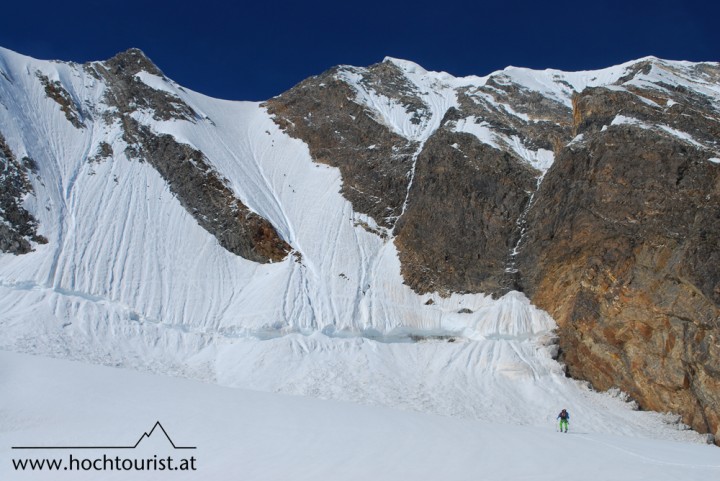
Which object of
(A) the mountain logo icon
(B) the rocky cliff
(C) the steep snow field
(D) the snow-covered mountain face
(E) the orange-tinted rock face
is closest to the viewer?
(C) the steep snow field

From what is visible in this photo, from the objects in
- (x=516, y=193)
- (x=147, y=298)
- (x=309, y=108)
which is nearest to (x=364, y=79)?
(x=309, y=108)

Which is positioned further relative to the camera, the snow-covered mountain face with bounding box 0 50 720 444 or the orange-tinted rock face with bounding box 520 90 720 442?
the snow-covered mountain face with bounding box 0 50 720 444

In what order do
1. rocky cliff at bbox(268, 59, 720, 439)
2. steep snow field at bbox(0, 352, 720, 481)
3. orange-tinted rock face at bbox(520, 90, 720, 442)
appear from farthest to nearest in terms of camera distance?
1. rocky cliff at bbox(268, 59, 720, 439)
2. orange-tinted rock face at bbox(520, 90, 720, 442)
3. steep snow field at bbox(0, 352, 720, 481)

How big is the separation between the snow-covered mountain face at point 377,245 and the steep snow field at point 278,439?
9799 millimetres

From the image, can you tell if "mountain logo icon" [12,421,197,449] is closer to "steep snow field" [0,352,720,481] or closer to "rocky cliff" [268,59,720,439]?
"steep snow field" [0,352,720,481]

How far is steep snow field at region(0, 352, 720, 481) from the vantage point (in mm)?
10281

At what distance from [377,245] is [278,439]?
26416 mm

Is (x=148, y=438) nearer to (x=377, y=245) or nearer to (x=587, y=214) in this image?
(x=587, y=214)

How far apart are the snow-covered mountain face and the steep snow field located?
32.1 ft

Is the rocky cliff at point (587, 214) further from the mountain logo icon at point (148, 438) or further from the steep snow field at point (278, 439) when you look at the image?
the mountain logo icon at point (148, 438)

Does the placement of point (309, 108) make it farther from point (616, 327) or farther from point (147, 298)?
point (616, 327)

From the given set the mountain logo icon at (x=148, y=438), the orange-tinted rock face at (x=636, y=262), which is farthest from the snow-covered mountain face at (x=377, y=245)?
the mountain logo icon at (x=148, y=438)

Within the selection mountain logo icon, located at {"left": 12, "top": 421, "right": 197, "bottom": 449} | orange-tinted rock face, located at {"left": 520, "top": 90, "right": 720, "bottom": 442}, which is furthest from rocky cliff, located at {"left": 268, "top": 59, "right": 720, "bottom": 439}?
mountain logo icon, located at {"left": 12, "top": 421, "right": 197, "bottom": 449}

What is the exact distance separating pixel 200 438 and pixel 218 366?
Result: 15.7m
